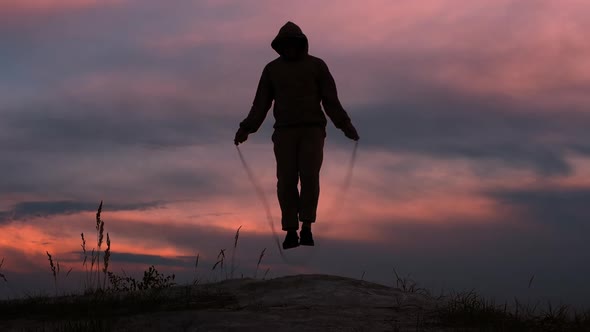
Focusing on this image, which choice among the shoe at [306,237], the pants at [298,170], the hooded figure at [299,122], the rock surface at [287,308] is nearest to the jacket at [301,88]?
the hooded figure at [299,122]

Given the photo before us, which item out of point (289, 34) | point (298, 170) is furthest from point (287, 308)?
point (289, 34)

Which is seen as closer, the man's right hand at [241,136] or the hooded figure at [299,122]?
the hooded figure at [299,122]

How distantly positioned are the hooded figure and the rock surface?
4.72ft

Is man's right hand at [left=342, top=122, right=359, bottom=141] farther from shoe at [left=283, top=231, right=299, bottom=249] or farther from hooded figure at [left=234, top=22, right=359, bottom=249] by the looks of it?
shoe at [left=283, top=231, right=299, bottom=249]

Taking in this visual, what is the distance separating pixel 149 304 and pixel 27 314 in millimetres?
1695

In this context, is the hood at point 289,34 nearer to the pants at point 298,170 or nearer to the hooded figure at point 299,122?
the hooded figure at point 299,122

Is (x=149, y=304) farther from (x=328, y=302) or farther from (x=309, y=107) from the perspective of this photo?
(x=309, y=107)

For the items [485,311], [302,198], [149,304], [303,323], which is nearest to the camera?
[303,323]

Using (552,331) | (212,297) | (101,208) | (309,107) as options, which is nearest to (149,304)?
(212,297)

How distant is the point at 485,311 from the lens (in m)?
7.85

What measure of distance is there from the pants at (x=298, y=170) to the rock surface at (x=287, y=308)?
138 centimetres

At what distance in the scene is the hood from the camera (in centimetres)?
1090

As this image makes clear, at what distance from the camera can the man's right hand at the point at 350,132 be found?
11.2 meters

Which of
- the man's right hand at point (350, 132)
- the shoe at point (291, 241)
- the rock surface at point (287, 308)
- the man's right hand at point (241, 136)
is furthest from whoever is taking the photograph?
the man's right hand at point (241, 136)
